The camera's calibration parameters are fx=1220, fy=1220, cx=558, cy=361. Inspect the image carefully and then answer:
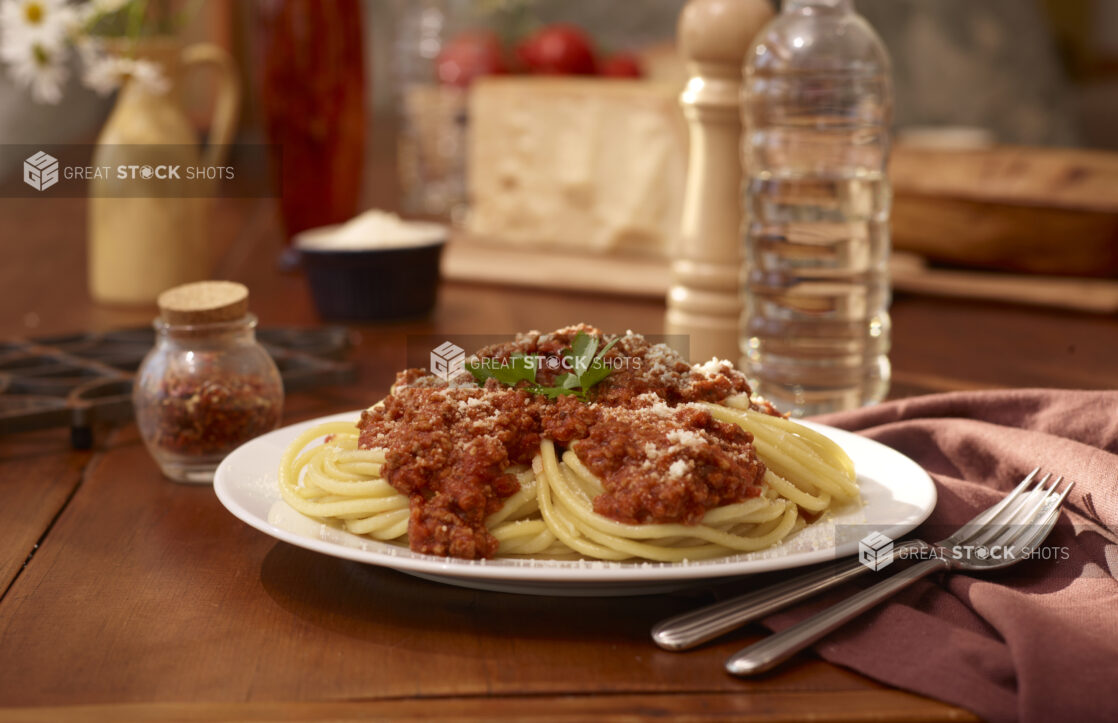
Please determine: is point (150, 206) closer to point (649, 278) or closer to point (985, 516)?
point (649, 278)

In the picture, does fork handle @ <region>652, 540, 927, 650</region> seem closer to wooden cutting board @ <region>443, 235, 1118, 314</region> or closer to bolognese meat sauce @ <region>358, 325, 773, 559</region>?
bolognese meat sauce @ <region>358, 325, 773, 559</region>

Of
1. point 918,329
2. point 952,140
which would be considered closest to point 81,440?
point 918,329

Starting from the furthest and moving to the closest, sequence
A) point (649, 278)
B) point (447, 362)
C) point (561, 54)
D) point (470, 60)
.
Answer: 1. point (470, 60)
2. point (561, 54)
3. point (649, 278)
4. point (447, 362)

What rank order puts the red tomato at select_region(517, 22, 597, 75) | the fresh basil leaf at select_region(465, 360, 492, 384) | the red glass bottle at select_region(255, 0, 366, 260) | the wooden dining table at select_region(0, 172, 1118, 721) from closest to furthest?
the wooden dining table at select_region(0, 172, 1118, 721)
the fresh basil leaf at select_region(465, 360, 492, 384)
the red glass bottle at select_region(255, 0, 366, 260)
the red tomato at select_region(517, 22, 597, 75)

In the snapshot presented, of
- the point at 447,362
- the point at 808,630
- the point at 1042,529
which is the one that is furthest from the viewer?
the point at 447,362

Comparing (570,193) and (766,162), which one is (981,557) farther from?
(570,193)

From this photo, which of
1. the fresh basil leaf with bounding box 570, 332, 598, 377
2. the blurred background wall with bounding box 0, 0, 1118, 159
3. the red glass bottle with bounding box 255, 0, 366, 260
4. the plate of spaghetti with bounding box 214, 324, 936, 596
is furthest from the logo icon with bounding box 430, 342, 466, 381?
the blurred background wall with bounding box 0, 0, 1118, 159

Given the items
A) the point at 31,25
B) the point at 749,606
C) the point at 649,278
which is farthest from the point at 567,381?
the point at 31,25
